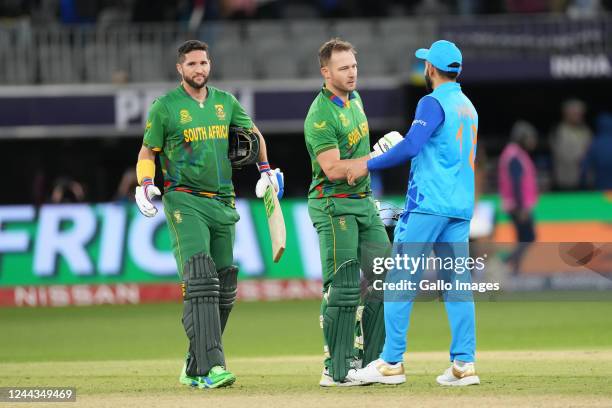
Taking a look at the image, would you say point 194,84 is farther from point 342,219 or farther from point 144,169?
point 342,219

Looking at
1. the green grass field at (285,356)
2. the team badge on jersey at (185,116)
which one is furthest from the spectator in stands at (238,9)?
the team badge on jersey at (185,116)

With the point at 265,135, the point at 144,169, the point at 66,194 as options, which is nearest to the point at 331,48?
the point at 144,169

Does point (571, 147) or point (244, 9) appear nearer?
point (571, 147)

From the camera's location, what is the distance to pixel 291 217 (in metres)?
18.1

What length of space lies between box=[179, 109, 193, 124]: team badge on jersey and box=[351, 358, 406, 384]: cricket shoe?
2.08 metres

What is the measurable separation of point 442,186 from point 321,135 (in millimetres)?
966

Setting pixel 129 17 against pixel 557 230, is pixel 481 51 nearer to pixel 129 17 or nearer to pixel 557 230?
pixel 557 230

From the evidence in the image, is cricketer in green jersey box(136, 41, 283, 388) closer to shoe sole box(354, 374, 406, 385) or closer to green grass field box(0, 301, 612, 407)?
green grass field box(0, 301, 612, 407)

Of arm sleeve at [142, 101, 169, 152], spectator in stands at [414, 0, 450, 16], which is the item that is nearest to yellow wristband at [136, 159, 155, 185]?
arm sleeve at [142, 101, 169, 152]

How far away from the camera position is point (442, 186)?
8.49m

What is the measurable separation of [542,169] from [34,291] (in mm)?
8921

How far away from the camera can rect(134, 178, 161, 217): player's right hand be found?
9125 millimetres

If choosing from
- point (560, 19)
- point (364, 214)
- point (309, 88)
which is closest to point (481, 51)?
point (560, 19)

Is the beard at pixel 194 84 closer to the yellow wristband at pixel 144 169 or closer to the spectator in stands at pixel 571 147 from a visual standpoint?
the yellow wristband at pixel 144 169
